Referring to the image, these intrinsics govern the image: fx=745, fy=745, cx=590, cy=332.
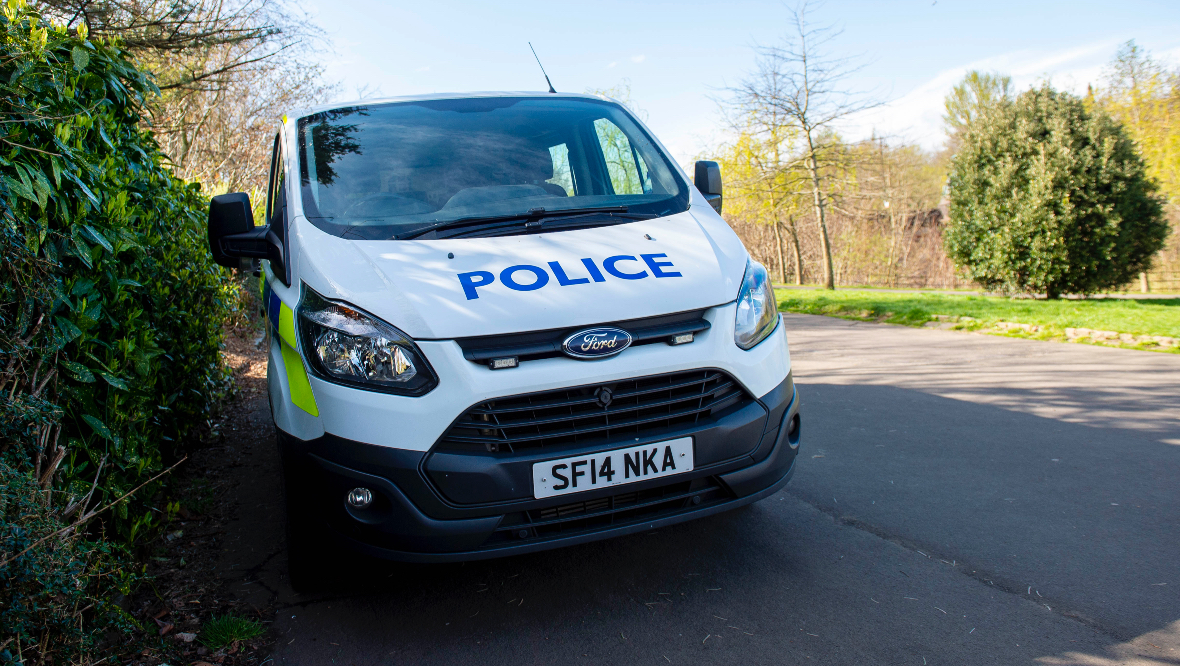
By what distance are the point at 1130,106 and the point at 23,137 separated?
2829cm

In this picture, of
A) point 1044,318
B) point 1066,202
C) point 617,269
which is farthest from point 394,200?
point 1066,202

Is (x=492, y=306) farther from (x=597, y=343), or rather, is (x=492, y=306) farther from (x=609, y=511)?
(x=609, y=511)

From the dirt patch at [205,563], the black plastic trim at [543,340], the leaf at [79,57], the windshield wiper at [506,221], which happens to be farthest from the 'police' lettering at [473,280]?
the leaf at [79,57]

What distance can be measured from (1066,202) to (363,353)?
15.1 m

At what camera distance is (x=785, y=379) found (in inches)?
115

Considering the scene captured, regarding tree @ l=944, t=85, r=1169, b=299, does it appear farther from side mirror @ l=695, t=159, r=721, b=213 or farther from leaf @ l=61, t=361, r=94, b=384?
leaf @ l=61, t=361, r=94, b=384

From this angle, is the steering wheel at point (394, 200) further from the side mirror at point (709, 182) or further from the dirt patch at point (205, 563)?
the dirt patch at point (205, 563)

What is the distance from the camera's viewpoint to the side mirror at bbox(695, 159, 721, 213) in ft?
12.5

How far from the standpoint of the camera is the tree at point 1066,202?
1377 cm

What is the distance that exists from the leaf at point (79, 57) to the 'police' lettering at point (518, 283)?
87.3 inches

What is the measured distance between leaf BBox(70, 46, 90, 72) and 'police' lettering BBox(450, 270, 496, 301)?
211cm

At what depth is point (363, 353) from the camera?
8.23 ft

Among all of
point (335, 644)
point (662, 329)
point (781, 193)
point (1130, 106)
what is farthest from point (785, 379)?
point (1130, 106)

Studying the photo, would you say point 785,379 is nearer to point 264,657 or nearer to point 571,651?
point 571,651
